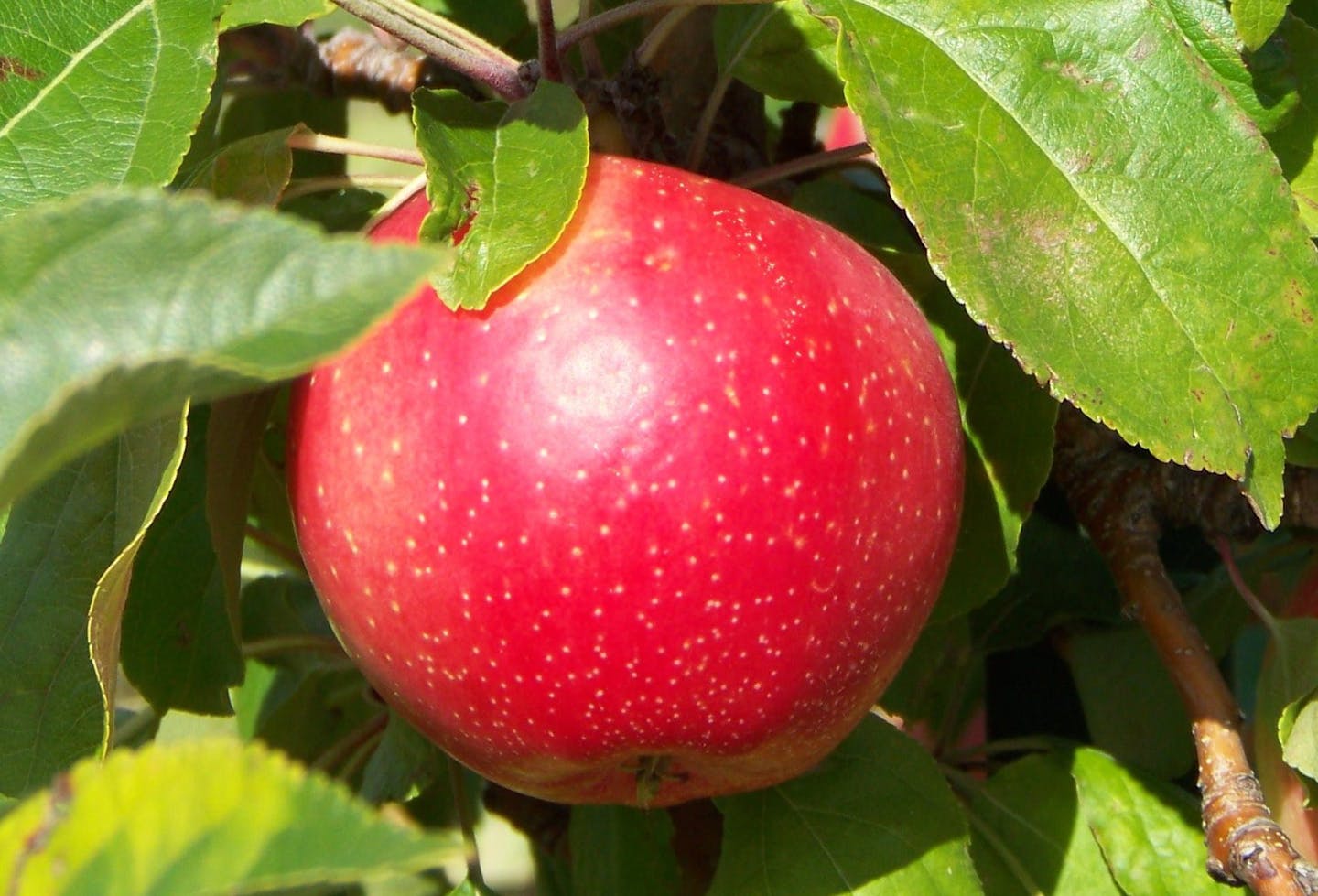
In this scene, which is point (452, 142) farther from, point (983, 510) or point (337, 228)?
point (983, 510)

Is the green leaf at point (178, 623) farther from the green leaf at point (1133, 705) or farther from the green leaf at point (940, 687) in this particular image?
the green leaf at point (1133, 705)

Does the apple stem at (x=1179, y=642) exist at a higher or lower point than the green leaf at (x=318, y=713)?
higher

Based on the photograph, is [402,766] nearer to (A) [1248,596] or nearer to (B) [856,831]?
(B) [856,831]

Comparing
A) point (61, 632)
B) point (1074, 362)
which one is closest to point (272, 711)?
point (61, 632)

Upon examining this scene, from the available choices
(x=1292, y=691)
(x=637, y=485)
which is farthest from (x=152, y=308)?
(x=1292, y=691)

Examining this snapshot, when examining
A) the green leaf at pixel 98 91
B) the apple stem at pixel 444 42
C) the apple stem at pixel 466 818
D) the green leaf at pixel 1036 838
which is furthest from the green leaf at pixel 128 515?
the green leaf at pixel 1036 838
